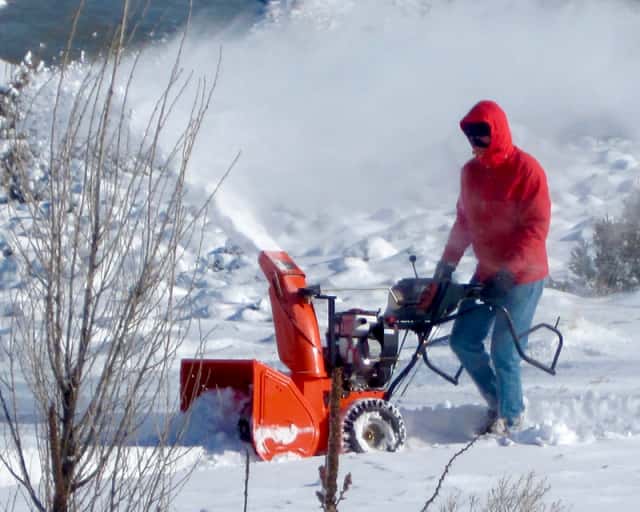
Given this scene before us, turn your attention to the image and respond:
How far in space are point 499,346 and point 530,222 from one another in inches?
26.5

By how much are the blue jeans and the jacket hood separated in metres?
0.68

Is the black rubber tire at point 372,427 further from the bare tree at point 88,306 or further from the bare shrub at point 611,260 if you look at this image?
the bare shrub at point 611,260

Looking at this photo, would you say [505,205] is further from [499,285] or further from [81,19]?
[81,19]

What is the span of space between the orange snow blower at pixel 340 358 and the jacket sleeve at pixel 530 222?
277mm

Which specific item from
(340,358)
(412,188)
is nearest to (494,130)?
(340,358)

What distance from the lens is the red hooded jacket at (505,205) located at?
581 centimetres

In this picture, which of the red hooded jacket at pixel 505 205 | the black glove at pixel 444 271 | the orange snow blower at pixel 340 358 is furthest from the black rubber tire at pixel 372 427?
the red hooded jacket at pixel 505 205

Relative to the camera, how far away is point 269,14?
25422mm

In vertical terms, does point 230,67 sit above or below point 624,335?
above

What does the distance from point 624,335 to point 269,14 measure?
58.3 ft

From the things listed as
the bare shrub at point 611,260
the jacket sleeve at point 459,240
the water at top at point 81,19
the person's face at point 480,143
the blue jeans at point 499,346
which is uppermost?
the water at top at point 81,19

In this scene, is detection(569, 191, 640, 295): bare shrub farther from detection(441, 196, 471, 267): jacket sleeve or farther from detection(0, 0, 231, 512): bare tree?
detection(0, 0, 231, 512): bare tree

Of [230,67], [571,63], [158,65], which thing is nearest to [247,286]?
[158,65]

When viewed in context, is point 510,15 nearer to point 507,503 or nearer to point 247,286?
point 247,286
